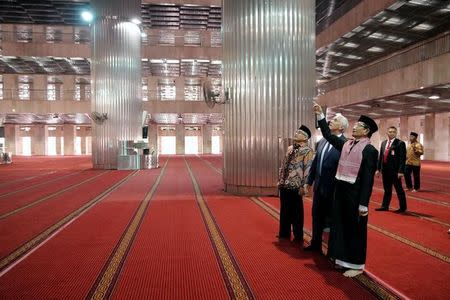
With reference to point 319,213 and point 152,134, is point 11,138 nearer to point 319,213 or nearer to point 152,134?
point 152,134

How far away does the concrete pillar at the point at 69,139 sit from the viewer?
30781mm

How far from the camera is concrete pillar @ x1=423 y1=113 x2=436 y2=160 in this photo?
852 inches

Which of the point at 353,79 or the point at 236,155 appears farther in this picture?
the point at 353,79

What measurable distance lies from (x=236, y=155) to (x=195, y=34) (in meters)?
17.5

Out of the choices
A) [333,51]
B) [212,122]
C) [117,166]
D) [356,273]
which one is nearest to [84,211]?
[356,273]

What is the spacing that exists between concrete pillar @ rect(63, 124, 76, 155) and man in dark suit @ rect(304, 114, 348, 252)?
98.6ft

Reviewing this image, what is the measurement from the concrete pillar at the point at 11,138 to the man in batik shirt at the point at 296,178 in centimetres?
A: 3079

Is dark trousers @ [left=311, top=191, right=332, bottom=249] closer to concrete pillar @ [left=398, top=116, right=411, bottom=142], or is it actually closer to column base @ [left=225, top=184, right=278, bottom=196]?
column base @ [left=225, top=184, right=278, bottom=196]

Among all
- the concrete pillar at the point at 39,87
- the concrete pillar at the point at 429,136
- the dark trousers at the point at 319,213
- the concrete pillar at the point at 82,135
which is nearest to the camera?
the dark trousers at the point at 319,213

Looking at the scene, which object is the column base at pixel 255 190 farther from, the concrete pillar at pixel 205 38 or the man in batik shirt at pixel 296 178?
the concrete pillar at pixel 205 38

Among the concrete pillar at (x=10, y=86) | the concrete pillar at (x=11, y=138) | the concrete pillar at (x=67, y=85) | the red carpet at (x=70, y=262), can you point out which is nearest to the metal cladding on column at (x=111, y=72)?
the red carpet at (x=70, y=262)

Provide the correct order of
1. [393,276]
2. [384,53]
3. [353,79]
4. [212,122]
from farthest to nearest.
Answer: [212,122]
[353,79]
[384,53]
[393,276]

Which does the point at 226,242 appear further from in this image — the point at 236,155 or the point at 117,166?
the point at 117,166

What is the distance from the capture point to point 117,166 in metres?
15.0
